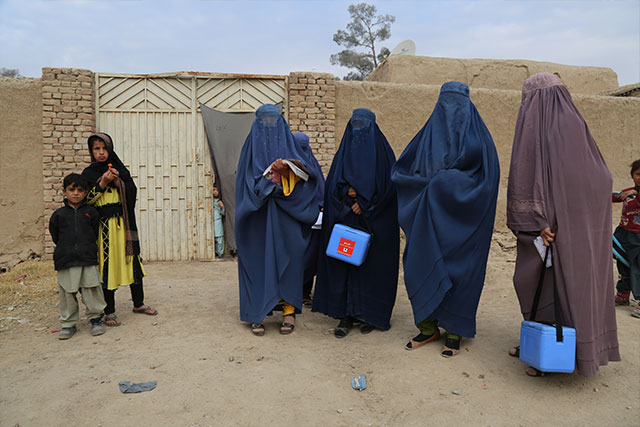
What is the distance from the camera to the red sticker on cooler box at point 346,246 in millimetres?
3387

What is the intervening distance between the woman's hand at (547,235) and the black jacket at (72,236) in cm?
304

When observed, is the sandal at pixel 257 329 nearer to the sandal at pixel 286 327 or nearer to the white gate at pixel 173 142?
the sandal at pixel 286 327

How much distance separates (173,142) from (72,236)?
3.11 meters

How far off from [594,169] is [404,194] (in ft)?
3.83

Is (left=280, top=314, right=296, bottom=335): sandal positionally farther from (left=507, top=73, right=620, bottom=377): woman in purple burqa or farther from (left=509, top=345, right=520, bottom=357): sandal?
(left=507, top=73, right=620, bottom=377): woman in purple burqa

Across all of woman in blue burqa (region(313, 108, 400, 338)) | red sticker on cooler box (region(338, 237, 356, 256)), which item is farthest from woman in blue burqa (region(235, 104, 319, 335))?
red sticker on cooler box (region(338, 237, 356, 256))

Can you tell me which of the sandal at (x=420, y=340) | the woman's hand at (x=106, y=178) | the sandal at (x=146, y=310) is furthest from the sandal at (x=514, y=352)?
the woman's hand at (x=106, y=178)

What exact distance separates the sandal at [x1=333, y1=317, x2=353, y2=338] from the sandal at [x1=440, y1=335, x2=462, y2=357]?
0.77 metres

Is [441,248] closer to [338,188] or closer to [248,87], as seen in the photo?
[338,188]

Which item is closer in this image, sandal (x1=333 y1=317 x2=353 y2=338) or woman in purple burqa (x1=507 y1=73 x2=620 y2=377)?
woman in purple burqa (x1=507 y1=73 x2=620 y2=377)

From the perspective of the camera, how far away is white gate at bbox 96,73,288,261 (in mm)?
6133

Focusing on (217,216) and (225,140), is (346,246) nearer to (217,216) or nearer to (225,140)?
(217,216)

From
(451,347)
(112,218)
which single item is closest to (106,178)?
(112,218)

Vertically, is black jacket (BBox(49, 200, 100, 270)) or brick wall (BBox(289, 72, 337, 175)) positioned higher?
brick wall (BBox(289, 72, 337, 175))
